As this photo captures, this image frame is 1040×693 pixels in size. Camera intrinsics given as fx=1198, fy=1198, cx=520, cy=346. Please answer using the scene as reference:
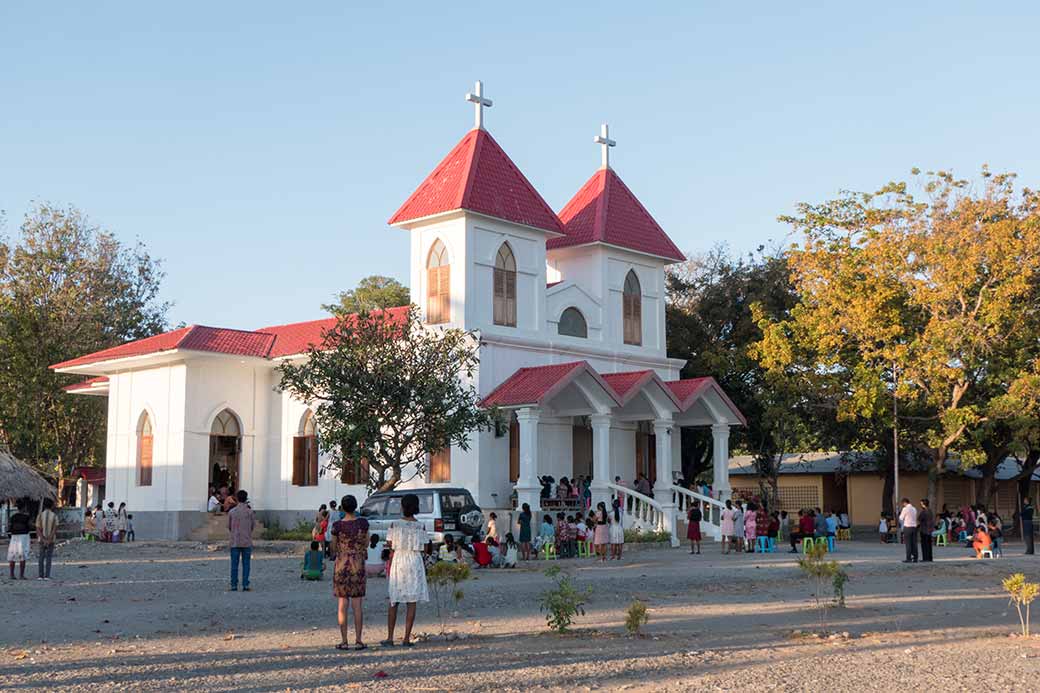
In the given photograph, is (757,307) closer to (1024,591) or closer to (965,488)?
(965,488)

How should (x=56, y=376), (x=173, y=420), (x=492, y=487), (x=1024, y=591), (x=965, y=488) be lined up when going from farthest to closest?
(x=965, y=488) < (x=56, y=376) < (x=173, y=420) < (x=492, y=487) < (x=1024, y=591)

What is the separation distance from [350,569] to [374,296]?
153ft

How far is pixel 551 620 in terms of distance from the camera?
43.6 ft

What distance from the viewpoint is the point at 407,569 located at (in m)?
12.2

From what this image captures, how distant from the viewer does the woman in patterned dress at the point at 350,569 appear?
12.1m

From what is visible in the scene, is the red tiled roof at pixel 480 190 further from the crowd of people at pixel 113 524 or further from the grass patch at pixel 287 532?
the crowd of people at pixel 113 524

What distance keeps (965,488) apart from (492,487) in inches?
967

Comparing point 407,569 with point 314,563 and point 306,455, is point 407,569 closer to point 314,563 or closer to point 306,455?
point 314,563

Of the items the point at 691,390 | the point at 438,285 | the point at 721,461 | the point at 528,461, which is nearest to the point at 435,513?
the point at 528,461

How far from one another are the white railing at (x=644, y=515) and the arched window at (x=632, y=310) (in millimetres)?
6658

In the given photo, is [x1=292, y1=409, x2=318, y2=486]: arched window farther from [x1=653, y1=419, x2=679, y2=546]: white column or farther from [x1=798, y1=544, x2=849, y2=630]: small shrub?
[x1=798, y1=544, x2=849, y2=630]: small shrub

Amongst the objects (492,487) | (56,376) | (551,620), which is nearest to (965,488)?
(492,487)

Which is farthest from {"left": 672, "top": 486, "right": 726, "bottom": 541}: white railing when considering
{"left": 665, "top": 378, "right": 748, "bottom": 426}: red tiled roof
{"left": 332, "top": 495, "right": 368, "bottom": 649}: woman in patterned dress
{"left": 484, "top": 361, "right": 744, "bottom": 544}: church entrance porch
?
{"left": 332, "top": 495, "right": 368, "bottom": 649}: woman in patterned dress

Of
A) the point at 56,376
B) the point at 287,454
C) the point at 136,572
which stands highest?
the point at 56,376
